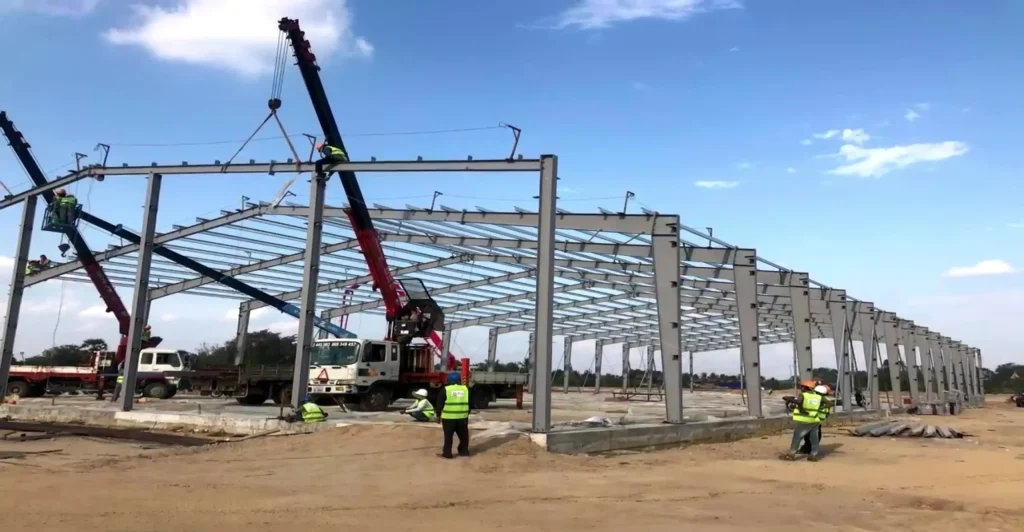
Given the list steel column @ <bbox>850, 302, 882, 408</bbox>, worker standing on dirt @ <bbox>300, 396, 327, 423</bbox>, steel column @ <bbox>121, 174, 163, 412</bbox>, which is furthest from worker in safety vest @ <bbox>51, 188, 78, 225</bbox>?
steel column @ <bbox>850, 302, 882, 408</bbox>

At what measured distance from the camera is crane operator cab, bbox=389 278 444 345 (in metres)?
20.7

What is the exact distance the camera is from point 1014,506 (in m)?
8.51

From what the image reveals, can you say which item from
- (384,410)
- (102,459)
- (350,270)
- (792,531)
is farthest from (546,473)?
(350,270)

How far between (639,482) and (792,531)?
3069 mm

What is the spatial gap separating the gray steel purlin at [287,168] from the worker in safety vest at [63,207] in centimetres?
87

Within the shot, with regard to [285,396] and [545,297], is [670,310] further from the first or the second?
[285,396]

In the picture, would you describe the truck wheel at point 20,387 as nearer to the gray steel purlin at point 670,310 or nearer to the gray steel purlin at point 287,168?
the gray steel purlin at point 287,168

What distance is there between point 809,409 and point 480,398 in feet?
40.6

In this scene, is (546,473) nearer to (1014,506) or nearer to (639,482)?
(639,482)

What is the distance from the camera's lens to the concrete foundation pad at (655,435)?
41.3 ft

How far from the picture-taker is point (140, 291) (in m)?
18.3

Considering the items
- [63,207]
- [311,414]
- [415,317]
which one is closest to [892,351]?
[415,317]

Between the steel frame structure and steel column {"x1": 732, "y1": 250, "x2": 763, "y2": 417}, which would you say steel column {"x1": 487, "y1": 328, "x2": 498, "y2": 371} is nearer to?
the steel frame structure

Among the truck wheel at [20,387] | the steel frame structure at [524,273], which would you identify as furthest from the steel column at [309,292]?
the truck wheel at [20,387]
